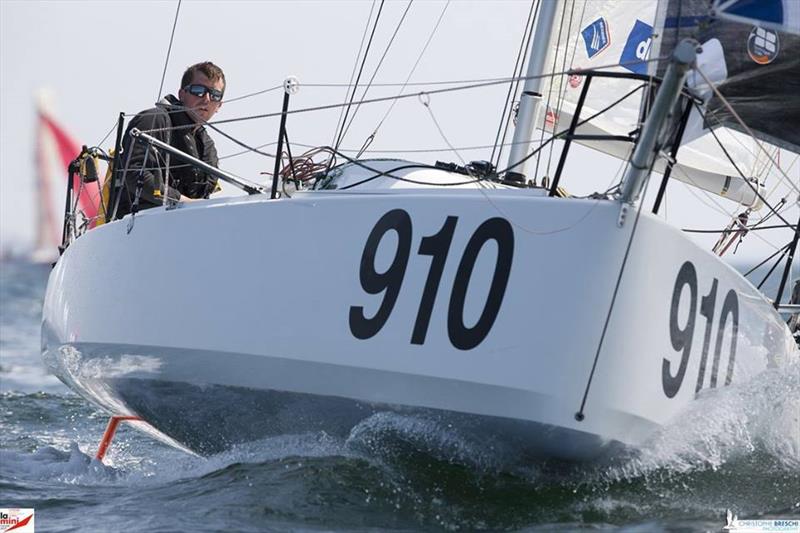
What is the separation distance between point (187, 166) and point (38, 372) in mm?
6671

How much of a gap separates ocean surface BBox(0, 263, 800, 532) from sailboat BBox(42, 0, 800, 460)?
0.11 m

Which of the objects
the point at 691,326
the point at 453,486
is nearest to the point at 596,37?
the point at 691,326

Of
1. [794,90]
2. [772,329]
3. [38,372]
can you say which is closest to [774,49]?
[794,90]

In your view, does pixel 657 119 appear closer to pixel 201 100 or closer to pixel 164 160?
pixel 164 160

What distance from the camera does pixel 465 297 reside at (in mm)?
4230

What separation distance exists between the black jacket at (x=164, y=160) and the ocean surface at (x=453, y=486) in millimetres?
1313

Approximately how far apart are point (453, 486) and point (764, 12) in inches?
78.3

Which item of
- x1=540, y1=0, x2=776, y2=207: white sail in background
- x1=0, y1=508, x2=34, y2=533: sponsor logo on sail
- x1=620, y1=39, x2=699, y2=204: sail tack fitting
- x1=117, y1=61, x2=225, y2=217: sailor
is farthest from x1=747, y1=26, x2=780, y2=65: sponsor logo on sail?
x1=0, y1=508, x2=34, y2=533: sponsor logo on sail

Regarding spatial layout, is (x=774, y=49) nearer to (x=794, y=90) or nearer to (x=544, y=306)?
(x=794, y=90)

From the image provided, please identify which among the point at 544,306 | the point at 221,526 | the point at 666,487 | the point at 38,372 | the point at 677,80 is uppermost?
the point at 677,80

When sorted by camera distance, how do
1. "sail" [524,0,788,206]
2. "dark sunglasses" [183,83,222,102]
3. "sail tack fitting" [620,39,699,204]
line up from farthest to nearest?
"sail" [524,0,788,206] → "dark sunglasses" [183,83,222,102] → "sail tack fitting" [620,39,699,204]

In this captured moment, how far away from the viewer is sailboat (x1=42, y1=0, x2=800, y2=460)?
13.5 feet

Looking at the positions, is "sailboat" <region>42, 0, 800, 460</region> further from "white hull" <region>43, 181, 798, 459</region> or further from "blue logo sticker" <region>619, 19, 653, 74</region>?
"blue logo sticker" <region>619, 19, 653, 74</region>

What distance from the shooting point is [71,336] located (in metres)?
6.24
